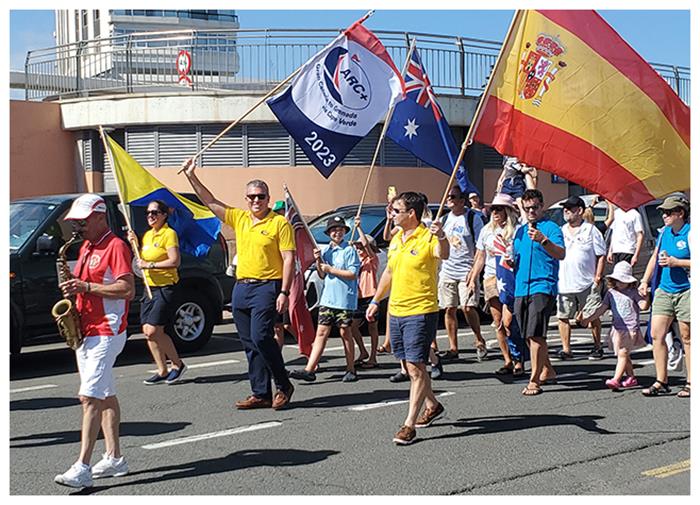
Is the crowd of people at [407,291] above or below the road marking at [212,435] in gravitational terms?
above

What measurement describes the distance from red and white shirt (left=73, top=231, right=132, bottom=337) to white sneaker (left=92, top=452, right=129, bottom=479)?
81 cm

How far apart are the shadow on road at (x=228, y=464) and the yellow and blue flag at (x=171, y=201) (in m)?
4.02

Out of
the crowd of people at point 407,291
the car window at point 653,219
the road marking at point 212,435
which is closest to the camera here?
the crowd of people at point 407,291

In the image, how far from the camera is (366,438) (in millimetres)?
7617

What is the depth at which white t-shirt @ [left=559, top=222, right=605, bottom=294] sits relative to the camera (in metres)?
11.8

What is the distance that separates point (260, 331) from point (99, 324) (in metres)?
2.39

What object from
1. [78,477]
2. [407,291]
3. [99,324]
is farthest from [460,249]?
[78,477]

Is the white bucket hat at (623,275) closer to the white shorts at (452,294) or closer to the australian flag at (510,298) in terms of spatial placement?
the australian flag at (510,298)

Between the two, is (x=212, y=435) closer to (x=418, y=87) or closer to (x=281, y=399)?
(x=281, y=399)

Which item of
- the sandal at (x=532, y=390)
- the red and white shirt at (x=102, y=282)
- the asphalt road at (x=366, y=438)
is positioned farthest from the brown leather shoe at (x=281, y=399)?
the red and white shirt at (x=102, y=282)

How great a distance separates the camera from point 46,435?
7.96 metres

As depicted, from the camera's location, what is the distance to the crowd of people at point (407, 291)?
650 centimetres

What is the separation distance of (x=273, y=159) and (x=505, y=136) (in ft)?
49.3

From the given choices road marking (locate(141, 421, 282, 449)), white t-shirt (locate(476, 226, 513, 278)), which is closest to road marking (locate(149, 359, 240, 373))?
white t-shirt (locate(476, 226, 513, 278))
